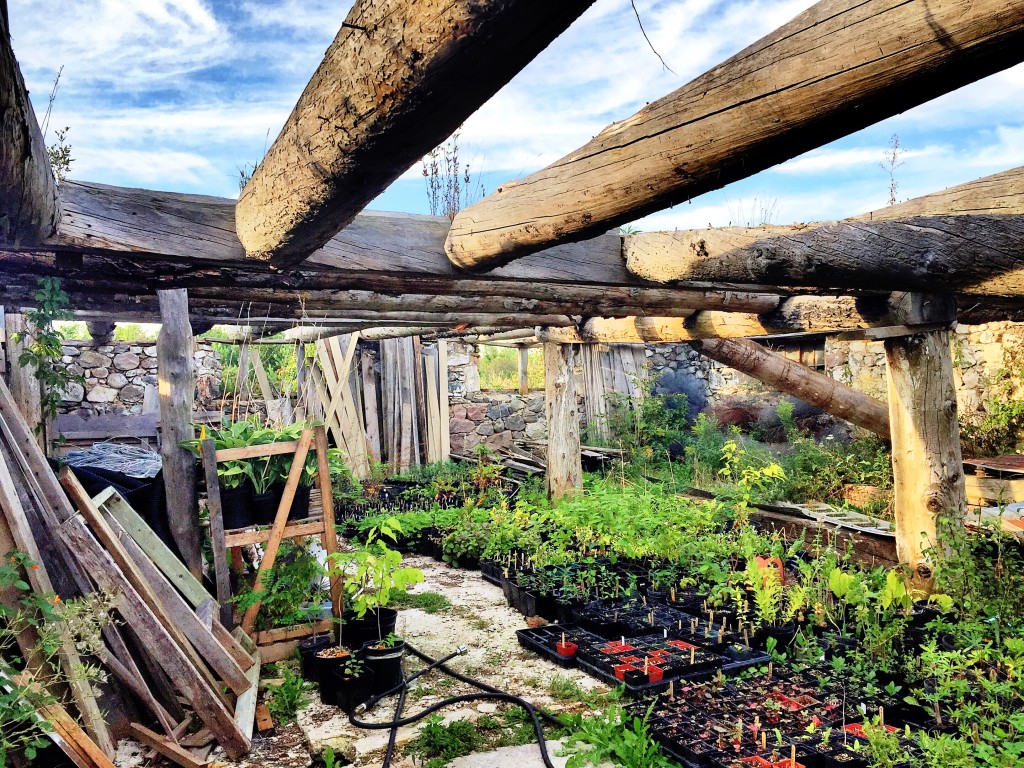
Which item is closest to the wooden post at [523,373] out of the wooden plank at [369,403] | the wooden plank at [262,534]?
the wooden plank at [369,403]

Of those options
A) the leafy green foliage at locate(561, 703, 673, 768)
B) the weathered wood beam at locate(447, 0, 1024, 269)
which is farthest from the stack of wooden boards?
the weathered wood beam at locate(447, 0, 1024, 269)

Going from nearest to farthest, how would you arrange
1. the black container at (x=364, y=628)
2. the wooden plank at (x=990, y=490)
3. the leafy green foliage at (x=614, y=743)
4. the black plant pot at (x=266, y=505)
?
the leafy green foliage at (x=614, y=743) < the black container at (x=364, y=628) < the black plant pot at (x=266, y=505) < the wooden plank at (x=990, y=490)

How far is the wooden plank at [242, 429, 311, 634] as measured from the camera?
4.83 meters

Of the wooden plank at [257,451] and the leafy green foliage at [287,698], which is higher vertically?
the wooden plank at [257,451]

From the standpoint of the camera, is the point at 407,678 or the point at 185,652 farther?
the point at 407,678

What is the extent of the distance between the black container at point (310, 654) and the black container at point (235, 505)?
0.89m

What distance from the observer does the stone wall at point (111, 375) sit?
10305 mm

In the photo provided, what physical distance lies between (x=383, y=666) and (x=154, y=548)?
1.58 meters

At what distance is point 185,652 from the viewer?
384 centimetres

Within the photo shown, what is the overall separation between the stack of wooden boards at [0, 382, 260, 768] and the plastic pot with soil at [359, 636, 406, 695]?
66 centimetres

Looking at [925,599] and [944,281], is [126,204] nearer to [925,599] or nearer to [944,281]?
[944,281]

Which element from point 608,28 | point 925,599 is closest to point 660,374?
point 925,599

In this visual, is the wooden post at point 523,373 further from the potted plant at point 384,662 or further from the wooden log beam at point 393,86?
the wooden log beam at point 393,86

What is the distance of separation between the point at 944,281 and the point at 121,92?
19.5ft
